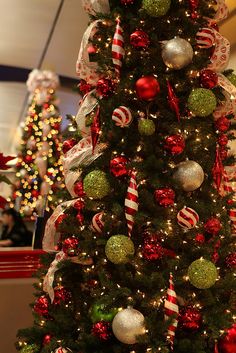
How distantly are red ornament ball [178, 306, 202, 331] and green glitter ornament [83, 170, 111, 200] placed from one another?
0.60m

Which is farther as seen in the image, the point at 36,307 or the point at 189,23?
the point at 36,307

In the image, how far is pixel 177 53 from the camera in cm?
201

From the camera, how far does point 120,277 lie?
6.66 feet

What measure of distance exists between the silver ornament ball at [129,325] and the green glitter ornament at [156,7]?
1259 mm

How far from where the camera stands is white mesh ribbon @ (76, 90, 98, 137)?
2.28 meters

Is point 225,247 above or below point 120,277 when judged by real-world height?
above

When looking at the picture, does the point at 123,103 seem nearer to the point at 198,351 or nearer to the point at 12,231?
the point at 198,351

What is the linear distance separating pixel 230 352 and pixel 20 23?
21.1ft

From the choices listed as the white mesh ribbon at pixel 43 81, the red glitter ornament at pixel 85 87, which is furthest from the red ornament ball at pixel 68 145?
the white mesh ribbon at pixel 43 81

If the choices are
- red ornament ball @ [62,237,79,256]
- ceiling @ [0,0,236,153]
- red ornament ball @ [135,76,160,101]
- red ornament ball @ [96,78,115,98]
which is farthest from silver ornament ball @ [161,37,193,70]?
ceiling @ [0,0,236,153]

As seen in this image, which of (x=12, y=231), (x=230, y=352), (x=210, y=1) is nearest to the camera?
(x=230, y=352)

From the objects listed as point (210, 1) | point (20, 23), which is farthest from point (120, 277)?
point (20, 23)

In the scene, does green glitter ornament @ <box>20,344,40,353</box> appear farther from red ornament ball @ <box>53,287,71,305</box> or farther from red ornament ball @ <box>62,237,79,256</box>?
red ornament ball @ <box>62,237,79,256</box>

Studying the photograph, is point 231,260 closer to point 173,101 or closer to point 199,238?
point 199,238
